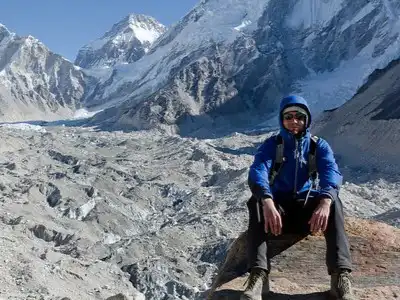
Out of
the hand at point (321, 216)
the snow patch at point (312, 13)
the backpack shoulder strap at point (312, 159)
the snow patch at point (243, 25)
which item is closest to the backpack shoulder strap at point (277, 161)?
the backpack shoulder strap at point (312, 159)

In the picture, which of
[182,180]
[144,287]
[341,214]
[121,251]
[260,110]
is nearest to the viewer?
[341,214]

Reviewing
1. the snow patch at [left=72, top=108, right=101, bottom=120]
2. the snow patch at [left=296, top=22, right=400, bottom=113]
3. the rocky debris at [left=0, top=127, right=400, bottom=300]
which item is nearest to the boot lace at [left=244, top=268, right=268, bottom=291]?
the rocky debris at [left=0, top=127, right=400, bottom=300]

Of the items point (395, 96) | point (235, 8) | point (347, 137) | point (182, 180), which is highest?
point (235, 8)

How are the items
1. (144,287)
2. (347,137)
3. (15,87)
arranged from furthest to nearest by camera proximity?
(15,87)
(347,137)
(144,287)

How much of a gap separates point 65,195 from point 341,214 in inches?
1724

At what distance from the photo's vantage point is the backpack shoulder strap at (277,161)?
5.90 metres

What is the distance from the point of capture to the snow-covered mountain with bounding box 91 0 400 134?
131m

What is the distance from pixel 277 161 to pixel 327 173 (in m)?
0.45

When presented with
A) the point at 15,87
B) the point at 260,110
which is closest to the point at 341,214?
the point at 260,110

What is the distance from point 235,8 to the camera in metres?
198

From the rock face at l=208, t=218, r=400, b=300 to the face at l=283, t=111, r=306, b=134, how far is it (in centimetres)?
115

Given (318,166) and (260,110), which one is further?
(260,110)

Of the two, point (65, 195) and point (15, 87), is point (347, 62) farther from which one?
point (65, 195)

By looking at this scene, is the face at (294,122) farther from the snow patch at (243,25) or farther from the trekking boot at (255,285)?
the snow patch at (243,25)
